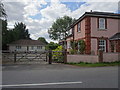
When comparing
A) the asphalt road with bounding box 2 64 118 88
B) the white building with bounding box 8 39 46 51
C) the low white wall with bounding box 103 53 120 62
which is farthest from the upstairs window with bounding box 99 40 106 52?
the white building with bounding box 8 39 46 51

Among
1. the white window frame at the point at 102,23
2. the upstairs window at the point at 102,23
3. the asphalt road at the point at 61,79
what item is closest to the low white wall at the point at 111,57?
the white window frame at the point at 102,23

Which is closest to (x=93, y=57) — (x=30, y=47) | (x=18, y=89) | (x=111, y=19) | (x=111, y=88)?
(x=111, y=19)

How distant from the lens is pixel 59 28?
5519 centimetres

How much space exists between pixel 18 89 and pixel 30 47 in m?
41.6

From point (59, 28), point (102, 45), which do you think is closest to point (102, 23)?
point (102, 45)

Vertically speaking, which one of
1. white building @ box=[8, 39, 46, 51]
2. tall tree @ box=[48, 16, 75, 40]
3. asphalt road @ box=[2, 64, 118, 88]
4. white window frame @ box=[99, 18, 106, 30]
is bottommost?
asphalt road @ box=[2, 64, 118, 88]

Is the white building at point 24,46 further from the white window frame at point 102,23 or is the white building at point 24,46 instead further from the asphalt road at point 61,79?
the asphalt road at point 61,79

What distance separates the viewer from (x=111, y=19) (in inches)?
639

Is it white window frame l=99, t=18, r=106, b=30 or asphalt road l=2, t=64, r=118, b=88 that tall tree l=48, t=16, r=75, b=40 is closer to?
white window frame l=99, t=18, r=106, b=30

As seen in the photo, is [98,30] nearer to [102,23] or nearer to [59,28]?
[102,23]

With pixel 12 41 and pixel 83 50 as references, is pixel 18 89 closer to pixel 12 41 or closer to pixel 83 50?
pixel 83 50

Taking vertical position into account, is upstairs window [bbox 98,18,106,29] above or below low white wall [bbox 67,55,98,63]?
above

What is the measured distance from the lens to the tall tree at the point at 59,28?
55.4 metres

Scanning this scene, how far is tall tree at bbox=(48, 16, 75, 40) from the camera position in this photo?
55384mm
